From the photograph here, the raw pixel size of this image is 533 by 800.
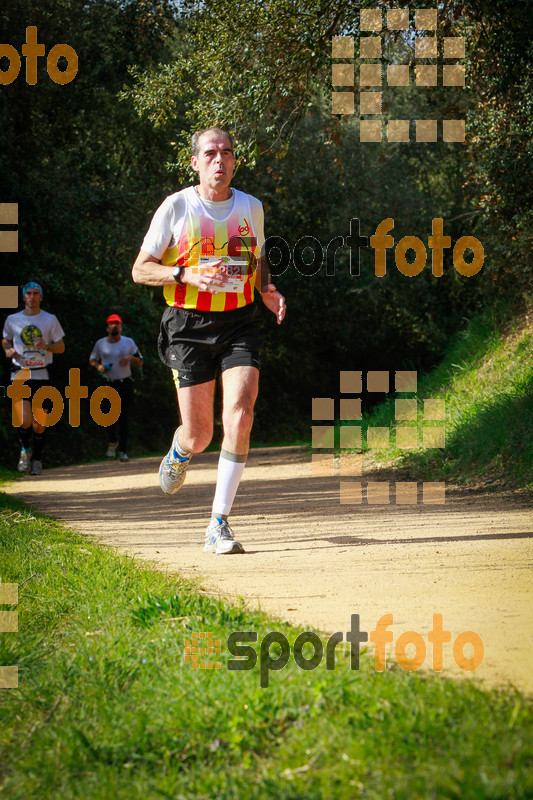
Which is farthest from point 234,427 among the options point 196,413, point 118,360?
point 118,360

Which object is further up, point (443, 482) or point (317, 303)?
point (317, 303)

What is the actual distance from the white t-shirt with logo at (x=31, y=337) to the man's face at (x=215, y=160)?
231 inches

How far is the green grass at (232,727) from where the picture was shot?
205cm

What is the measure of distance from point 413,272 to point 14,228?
7536 millimetres

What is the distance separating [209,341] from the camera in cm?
536

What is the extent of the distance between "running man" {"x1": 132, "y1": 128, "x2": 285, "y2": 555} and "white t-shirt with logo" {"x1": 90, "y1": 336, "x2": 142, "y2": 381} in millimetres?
7588

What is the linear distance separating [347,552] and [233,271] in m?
1.72

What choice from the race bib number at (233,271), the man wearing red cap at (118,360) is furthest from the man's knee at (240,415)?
the man wearing red cap at (118,360)

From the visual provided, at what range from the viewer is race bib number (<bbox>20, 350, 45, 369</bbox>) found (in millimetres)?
10773

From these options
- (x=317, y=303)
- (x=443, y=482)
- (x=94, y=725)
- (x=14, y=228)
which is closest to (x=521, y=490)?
(x=443, y=482)

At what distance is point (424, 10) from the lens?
361 inches

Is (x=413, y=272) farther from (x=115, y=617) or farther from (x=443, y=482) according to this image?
(x=115, y=617)

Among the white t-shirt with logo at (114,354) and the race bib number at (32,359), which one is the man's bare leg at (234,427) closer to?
the race bib number at (32,359)

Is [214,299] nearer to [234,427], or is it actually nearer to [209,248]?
[209,248]
